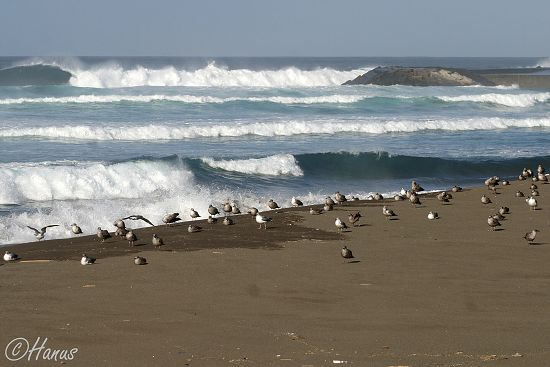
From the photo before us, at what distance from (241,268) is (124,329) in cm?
337

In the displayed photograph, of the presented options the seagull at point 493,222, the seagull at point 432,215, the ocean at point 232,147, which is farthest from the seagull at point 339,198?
the seagull at point 493,222

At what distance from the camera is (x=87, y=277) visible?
12.2 meters

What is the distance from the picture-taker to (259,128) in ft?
126

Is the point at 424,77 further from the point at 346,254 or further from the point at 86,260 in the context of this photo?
the point at 86,260

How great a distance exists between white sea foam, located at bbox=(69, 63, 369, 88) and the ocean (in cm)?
1050

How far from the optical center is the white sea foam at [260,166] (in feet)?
87.7

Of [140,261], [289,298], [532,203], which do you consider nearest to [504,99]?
[532,203]

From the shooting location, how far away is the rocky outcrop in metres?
74.4

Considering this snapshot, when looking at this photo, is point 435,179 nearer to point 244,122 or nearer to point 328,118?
point 244,122

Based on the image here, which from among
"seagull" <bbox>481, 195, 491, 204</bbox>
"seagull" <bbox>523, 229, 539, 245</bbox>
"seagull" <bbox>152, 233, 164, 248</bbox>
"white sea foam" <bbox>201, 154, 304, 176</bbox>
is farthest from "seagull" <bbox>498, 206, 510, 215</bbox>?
"white sea foam" <bbox>201, 154, 304, 176</bbox>

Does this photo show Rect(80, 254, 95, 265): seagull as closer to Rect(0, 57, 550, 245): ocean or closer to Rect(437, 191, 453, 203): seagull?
Rect(0, 57, 550, 245): ocean

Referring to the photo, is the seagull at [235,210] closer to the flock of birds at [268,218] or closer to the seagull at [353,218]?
the flock of birds at [268,218]

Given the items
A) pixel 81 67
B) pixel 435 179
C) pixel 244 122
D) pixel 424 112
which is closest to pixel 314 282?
pixel 435 179

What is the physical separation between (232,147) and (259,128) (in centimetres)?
579
